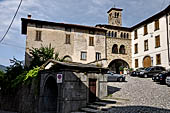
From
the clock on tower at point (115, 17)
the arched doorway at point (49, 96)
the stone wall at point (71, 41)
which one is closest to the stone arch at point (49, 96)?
the arched doorway at point (49, 96)

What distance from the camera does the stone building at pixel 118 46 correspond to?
3238 cm

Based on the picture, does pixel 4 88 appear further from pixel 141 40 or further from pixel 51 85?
pixel 141 40

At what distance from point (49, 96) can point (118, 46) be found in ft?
71.7

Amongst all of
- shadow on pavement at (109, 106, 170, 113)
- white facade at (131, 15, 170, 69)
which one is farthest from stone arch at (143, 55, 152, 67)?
shadow on pavement at (109, 106, 170, 113)

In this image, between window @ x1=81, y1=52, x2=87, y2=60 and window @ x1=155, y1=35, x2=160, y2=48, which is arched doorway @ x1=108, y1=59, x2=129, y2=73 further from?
window @ x1=155, y1=35, x2=160, y2=48

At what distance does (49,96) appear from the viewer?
46.3 feet

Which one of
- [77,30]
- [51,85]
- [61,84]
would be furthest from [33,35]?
[61,84]

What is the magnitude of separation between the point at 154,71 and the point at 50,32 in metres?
15.6

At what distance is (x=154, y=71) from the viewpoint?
23125mm

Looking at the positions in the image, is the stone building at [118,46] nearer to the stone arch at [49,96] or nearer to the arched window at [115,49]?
the arched window at [115,49]

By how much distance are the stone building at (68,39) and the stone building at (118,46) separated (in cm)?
179

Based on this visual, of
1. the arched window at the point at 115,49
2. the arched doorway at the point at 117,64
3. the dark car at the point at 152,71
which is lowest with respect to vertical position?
the dark car at the point at 152,71

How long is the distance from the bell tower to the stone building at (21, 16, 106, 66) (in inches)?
369

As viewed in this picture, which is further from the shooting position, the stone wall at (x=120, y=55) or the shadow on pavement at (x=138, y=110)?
the stone wall at (x=120, y=55)
